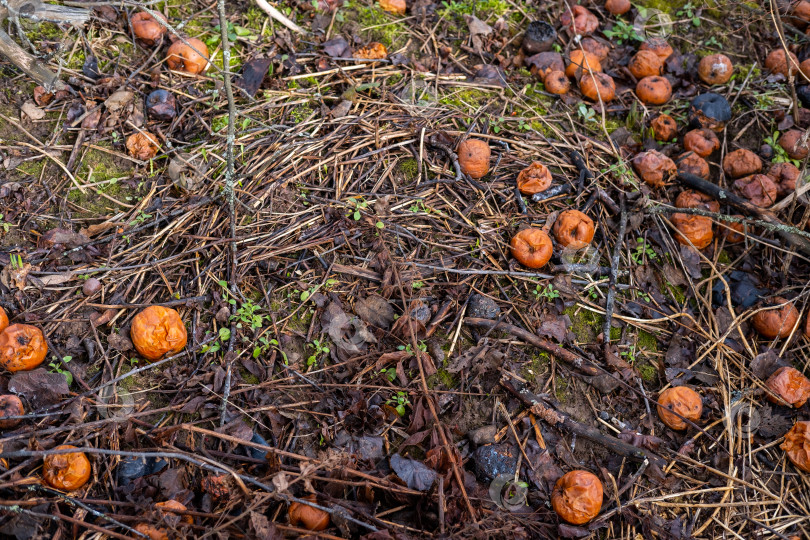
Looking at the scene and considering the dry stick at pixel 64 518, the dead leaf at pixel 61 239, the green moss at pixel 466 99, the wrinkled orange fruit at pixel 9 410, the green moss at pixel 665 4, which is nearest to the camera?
the dry stick at pixel 64 518

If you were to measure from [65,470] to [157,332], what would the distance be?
2.53 ft

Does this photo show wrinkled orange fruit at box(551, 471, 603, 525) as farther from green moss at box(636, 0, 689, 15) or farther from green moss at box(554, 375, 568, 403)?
green moss at box(636, 0, 689, 15)

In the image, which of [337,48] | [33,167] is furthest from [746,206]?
[33,167]

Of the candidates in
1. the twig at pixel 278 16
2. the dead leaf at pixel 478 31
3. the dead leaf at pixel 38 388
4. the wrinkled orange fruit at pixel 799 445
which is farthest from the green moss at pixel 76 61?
the wrinkled orange fruit at pixel 799 445

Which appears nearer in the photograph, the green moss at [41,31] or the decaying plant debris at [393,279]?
the decaying plant debris at [393,279]

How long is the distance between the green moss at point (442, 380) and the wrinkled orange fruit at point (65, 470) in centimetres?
180

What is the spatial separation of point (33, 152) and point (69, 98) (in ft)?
1.63

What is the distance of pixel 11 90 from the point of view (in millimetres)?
3848

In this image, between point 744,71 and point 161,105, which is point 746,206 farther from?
point 161,105

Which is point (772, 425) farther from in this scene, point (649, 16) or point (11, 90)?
point (11, 90)

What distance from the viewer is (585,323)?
11.5 ft

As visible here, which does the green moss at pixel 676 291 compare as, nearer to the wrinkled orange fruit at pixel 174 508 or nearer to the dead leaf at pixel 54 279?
the wrinkled orange fruit at pixel 174 508

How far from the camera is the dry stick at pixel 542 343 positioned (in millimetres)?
3260

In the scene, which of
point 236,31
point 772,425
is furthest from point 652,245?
point 236,31
